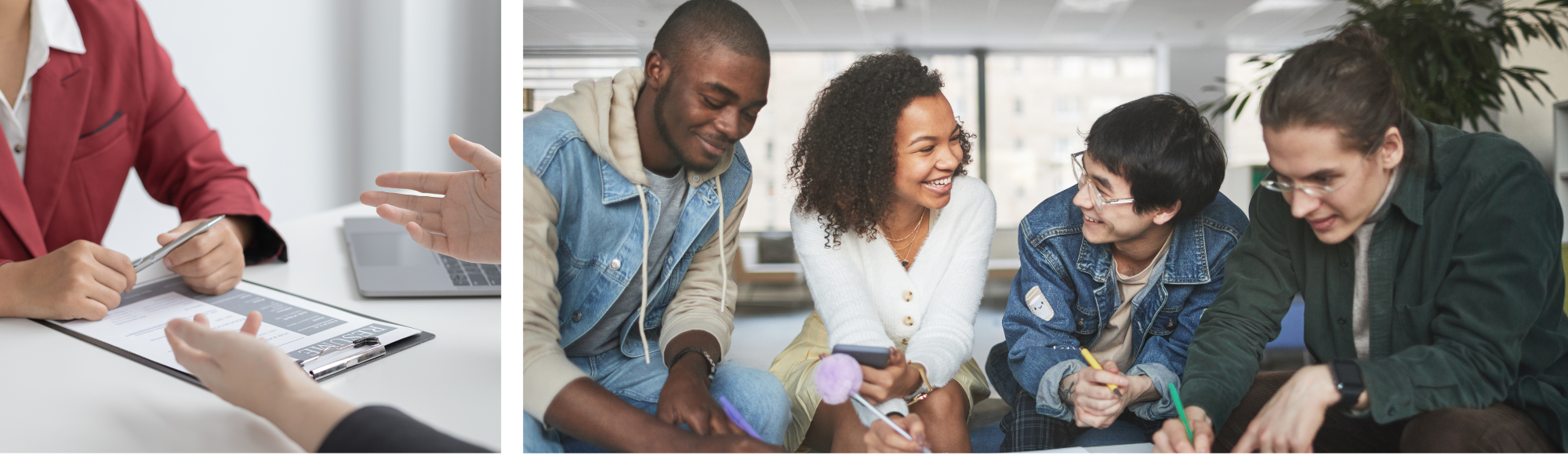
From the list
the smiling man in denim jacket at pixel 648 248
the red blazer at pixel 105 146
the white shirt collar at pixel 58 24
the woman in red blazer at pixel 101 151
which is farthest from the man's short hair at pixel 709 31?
the white shirt collar at pixel 58 24

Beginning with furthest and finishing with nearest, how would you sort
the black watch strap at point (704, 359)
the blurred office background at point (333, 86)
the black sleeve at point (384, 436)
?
the blurred office background at point (333, 86)
the black watch strap at point (704, 359)
the black sleeve at point (384, 436)

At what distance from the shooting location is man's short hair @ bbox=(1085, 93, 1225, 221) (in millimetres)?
798

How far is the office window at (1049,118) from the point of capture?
802 millimetres

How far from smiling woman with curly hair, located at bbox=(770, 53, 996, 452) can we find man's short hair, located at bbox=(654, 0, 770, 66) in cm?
9

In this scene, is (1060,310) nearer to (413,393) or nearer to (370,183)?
(413,393)

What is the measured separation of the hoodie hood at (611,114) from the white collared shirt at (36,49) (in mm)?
1073

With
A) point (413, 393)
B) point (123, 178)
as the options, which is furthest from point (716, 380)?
point (123, 178)

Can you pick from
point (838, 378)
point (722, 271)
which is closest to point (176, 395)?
point (722, 271)

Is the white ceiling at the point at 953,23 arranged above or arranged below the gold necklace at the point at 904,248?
above

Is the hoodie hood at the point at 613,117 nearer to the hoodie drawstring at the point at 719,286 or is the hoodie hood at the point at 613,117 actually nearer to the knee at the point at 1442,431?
the hoodie drawstring at the point at 719,286

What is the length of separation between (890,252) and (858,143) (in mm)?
122

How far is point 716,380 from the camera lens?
822 millimetres

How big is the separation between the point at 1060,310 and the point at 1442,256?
34 centimetres

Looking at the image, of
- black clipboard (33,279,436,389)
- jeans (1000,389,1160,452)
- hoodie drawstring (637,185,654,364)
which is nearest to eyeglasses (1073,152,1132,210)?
jeans (1000,389,1160,452)
